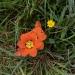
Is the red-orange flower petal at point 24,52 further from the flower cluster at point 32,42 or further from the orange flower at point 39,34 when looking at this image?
the orange flower at point 39,34

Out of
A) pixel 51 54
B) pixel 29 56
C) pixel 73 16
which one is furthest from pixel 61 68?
pixel 73 16

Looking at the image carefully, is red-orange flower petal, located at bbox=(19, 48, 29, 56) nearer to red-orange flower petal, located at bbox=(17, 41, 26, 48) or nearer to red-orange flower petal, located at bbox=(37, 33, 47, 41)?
red-orange flower petal, located at bbox=(17, 41, 26, 48)

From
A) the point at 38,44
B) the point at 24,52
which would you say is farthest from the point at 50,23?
the point at 24,52

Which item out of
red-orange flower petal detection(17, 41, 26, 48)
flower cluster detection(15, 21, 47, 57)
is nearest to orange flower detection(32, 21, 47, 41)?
flower cluster detection(15, 21, 47, 57)

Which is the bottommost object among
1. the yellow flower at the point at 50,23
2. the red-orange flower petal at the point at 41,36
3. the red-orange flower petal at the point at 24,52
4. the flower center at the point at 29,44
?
the red-orange flower petal at the point at 24,52

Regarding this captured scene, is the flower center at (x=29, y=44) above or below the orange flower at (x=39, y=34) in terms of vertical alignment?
below

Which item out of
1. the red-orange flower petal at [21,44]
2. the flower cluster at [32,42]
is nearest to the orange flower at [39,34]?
the flower cluster at [32,42]

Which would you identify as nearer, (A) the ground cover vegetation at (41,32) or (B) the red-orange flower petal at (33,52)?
(B) the red-orange flower petal at (33,52)

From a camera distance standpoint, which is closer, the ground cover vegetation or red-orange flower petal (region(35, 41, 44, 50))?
red-orange flower petal (region(35, 41, 44, 50))
